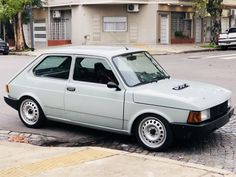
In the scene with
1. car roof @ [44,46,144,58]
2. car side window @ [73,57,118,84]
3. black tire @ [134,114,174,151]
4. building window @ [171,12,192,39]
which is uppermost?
building window @ [171,12,192,39]

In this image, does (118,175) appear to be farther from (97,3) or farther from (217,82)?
(97,3)

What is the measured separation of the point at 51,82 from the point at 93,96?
0.96 m

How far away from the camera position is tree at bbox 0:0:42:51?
3084cm

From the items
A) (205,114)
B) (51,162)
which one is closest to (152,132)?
(205,114)

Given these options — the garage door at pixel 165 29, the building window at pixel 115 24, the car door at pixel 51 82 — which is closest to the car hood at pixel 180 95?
the car door at pixel 51 82

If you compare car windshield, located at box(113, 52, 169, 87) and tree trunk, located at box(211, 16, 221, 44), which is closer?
car windshield, located at box(113, 52, 169, 87)

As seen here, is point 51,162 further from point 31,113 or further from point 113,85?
point 31,113

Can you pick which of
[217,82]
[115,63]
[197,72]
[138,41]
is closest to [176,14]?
[138,41]

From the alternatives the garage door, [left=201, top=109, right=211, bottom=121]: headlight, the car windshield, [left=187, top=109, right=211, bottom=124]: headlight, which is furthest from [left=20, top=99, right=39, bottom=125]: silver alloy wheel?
the garage door

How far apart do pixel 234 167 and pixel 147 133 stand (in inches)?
54.7

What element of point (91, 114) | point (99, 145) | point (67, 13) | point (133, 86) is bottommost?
point (99, 145)

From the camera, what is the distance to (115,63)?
7.03m

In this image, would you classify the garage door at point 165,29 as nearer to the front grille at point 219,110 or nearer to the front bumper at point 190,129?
the front grille at point 219,110

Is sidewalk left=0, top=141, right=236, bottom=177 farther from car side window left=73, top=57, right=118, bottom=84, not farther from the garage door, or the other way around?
the garage door
